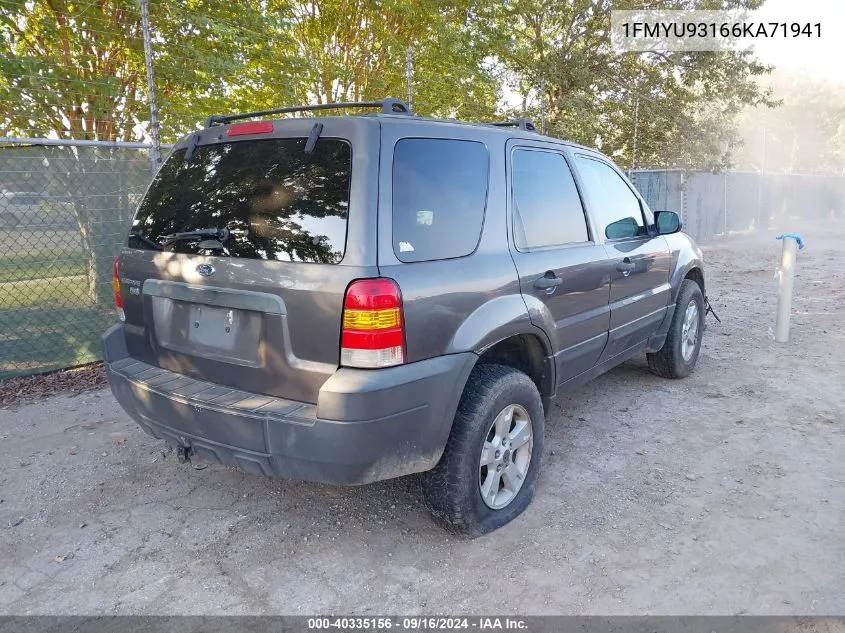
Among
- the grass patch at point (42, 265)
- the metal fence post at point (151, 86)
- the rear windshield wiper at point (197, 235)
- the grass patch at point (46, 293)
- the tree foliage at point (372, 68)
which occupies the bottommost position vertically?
the grass patch at point (46, 293)

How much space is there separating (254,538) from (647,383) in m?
3.62

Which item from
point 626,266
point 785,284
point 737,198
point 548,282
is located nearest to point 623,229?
point 626,266

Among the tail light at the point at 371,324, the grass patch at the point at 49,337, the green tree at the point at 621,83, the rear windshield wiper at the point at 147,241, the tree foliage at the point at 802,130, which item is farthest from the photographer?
the tree foliage at the point at 802,130

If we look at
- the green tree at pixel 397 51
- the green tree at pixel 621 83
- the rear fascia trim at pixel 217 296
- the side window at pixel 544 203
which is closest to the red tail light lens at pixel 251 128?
the rear fascia trim at pixel 217 296

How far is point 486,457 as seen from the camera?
289 centimetres

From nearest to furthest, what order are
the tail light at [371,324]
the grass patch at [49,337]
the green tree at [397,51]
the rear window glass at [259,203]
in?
the tail light at [371,324], the rear window glass at [259,203], the grass patch at [49,337], the green tree at [397,51]

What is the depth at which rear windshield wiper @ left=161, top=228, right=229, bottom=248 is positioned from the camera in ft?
8.50

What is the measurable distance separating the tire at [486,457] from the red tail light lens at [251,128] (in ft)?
4.84

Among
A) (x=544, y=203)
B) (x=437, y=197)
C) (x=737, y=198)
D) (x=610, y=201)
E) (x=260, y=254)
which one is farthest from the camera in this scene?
(x=737, y=198)

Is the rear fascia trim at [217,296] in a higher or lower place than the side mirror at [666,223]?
lower

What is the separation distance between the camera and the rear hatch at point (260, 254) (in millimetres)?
2342

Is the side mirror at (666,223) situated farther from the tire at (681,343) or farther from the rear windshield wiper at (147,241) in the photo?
the rear windshield wiper at (147,241)

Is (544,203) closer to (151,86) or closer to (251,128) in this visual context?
(251,128)

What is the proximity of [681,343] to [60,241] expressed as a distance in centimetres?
542
